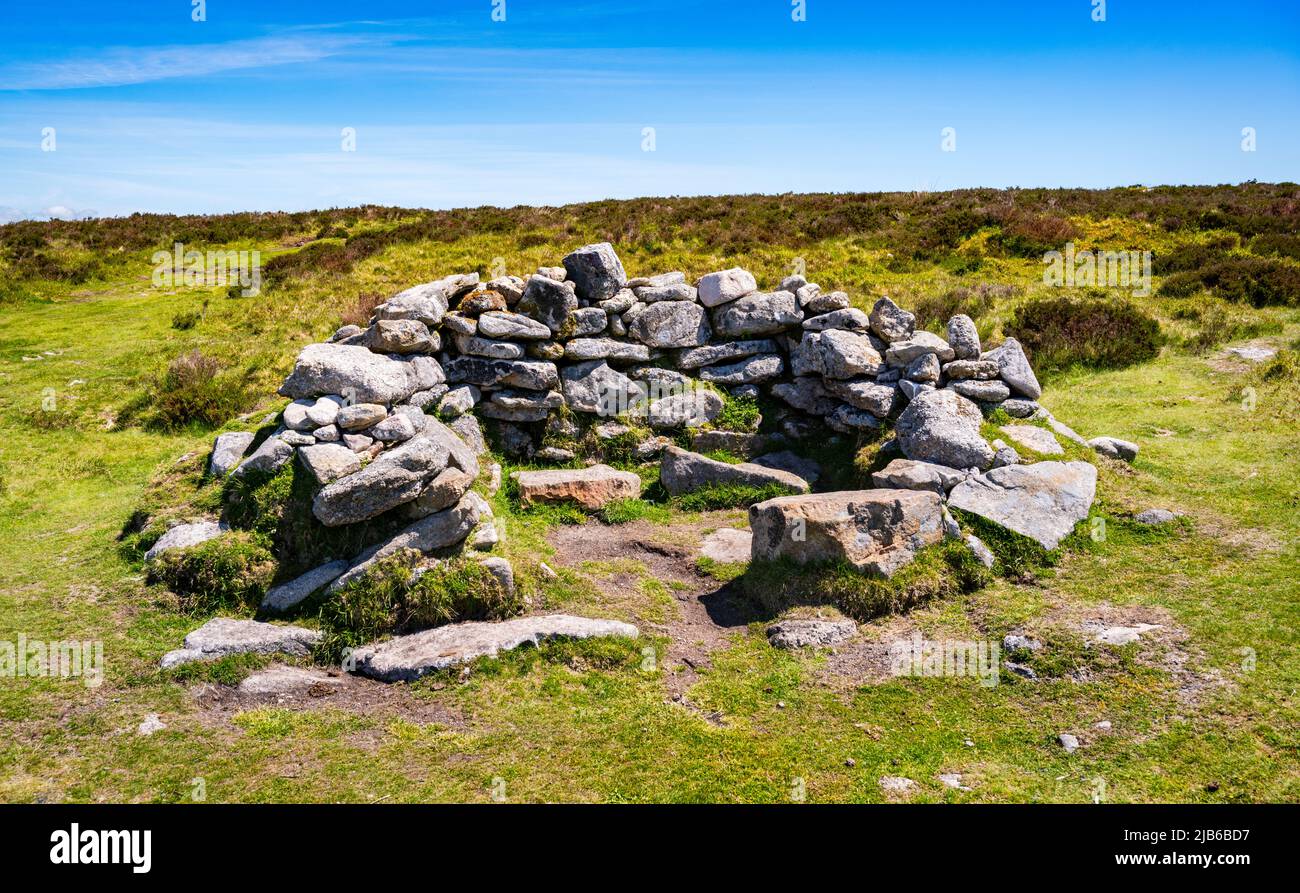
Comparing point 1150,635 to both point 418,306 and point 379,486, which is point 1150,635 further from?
point 418,306

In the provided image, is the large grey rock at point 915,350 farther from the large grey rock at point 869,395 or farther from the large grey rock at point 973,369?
the large grey rock at point 869,395

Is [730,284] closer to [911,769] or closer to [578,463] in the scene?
[578,463]

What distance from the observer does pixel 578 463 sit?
45.3 ft

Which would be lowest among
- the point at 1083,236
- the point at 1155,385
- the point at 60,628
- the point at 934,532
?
the point at 60,628

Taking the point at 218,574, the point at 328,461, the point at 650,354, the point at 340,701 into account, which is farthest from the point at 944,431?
the point at 218,574

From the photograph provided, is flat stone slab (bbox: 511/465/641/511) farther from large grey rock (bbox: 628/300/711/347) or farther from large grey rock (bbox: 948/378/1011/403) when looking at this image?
large grey rock (bbox: 948/378/1011/403)

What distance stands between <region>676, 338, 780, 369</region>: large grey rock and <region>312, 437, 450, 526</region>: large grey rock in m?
5.69

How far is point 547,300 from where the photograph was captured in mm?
13602

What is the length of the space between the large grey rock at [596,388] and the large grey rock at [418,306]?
238 centimetres

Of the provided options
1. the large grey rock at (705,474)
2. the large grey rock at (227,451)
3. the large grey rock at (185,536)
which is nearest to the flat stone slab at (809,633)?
the large grey rock at (705,474)

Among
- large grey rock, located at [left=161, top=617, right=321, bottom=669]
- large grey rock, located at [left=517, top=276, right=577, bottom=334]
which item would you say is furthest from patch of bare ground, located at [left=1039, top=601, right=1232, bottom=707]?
large grey rock, located at [left=517, top=276, right=577, bottom=334]

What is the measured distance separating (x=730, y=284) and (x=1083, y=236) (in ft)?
74.4

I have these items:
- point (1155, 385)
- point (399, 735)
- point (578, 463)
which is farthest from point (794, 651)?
point (1155, 385)

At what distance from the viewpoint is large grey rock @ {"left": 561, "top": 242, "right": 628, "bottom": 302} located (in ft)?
45.2
